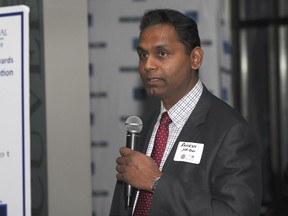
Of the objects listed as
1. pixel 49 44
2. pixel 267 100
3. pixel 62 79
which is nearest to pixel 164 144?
pixel 62 79

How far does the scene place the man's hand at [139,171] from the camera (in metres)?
1.72

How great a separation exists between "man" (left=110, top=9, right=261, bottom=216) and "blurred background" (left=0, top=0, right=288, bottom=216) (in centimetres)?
26

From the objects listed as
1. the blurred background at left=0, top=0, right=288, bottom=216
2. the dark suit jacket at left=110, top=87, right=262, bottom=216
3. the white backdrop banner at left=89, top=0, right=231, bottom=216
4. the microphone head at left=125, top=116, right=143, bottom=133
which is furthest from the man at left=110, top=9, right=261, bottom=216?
the white backdrop banner at left=89, top=0, right=231, bottom=216

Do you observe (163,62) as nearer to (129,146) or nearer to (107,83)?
(129,146)

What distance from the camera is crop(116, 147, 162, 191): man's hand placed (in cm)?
172

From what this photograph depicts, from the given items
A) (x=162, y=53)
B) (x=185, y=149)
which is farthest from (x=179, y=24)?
(x=185, y=149)

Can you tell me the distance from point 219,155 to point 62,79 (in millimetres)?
682

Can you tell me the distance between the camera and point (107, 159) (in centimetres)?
408

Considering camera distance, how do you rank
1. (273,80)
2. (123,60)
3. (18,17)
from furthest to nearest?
(273,80), (123,60), (18,17)

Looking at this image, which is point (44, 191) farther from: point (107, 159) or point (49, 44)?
point (107, 159)

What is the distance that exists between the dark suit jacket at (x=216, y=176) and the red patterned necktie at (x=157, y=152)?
0.32 feet

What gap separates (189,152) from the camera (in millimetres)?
1821

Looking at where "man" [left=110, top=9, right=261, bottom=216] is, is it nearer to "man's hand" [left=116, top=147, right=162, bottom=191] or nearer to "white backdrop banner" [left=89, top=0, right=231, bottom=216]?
"man's hand" [left=116, top=147, right=162, bottom=191]

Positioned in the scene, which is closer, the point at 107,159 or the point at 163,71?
the point at 163,71
